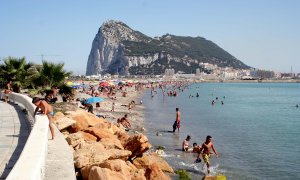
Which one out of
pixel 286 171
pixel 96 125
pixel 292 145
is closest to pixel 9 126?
pixel 96 125

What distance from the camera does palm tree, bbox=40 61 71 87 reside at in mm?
17312

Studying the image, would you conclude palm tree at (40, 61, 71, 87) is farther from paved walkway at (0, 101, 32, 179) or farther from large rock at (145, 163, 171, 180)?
large rock at (145, 163, 171, 180)

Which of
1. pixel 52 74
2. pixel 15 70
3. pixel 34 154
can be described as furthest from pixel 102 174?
pixel 15 70

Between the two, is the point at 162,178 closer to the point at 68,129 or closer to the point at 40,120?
the point at 68,129

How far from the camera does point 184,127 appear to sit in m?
28.4

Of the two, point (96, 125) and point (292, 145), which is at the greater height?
point (96, 125)

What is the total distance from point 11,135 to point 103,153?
298 cm

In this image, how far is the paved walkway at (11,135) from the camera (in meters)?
7.61

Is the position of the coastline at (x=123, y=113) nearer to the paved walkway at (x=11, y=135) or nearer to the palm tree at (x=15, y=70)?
the palm tree at (x=15, y=70)

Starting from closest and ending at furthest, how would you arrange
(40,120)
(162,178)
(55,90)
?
(40,120), (162,178), (55,90)

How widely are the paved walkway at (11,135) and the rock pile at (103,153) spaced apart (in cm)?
110

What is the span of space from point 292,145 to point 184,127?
855 centimetres

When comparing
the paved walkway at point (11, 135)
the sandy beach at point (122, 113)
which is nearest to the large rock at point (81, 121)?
the paved walkway at point (11, 135)

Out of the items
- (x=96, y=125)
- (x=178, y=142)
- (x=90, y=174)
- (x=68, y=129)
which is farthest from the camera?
(x=178, y=142)
